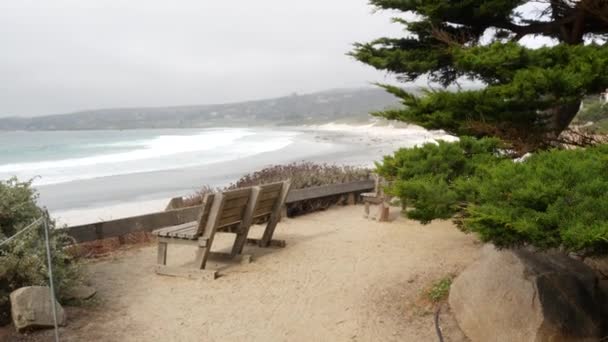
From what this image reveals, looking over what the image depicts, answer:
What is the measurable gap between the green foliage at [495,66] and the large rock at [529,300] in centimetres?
104

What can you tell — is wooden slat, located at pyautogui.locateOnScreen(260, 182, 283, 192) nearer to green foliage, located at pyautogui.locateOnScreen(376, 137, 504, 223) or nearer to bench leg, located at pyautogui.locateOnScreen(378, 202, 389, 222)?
bench leg, located at pyautogui.locateOnScreen(378, 202, 389, 222)

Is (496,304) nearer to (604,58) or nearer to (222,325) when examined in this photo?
(604,58)

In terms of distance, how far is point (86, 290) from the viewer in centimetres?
579

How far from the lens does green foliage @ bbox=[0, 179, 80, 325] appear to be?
16.4ft

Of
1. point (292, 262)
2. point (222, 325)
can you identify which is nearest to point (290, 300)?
point (222, 325)

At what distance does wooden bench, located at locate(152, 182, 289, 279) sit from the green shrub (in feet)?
11.2

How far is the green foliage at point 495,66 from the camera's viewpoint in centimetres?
410

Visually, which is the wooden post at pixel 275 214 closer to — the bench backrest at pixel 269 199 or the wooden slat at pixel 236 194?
the bench backrest at pixel 269 199

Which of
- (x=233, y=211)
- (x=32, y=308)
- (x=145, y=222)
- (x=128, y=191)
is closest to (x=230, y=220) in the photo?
(x=233, y=211)

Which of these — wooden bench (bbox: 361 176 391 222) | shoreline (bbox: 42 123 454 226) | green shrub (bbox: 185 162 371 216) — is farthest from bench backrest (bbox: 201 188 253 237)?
shoreline (bbox: 42 123 454 226)

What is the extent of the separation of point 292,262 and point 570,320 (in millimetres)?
3835

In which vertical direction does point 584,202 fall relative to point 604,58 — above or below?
below

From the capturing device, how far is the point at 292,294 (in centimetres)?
592

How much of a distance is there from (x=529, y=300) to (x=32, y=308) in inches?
157
